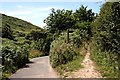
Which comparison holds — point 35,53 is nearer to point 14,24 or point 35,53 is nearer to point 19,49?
point 19,49

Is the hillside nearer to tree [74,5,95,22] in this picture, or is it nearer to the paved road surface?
tree [74,5,95,22]

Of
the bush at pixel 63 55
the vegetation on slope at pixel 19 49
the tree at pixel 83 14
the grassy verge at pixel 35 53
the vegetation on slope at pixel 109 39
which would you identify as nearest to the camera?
the vegetation on slope at pixel 109 39

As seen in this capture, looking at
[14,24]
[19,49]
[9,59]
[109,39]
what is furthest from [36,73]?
[14,24]

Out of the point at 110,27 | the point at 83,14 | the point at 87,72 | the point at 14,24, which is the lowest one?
the point at 87,72

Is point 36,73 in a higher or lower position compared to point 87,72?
lower

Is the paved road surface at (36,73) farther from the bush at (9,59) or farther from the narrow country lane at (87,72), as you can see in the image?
the narrow country lane at (87,72)

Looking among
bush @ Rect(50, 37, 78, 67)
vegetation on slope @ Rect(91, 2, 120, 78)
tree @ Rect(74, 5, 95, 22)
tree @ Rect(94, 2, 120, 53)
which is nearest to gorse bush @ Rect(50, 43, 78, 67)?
bush @ Rect(50, 37, 78, 67)

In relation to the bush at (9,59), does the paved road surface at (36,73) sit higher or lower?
lower

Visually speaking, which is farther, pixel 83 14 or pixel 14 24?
pixel 14 24

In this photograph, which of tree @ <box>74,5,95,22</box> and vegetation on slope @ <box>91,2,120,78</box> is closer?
vegetation on slope @ <box>91,2,120,78</box>

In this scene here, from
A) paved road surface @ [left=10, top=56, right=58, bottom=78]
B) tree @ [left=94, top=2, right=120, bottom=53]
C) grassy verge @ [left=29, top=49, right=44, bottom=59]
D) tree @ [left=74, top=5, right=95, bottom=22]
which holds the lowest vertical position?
paved road surface @ [left=10, top=56, right=58, bottom=78]

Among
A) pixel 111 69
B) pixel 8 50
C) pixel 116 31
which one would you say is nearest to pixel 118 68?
pixel 111 69

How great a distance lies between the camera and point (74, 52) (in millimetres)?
24078

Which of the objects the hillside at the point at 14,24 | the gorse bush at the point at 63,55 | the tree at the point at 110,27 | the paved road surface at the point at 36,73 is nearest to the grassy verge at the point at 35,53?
the paved road surface at the point at 36,73
